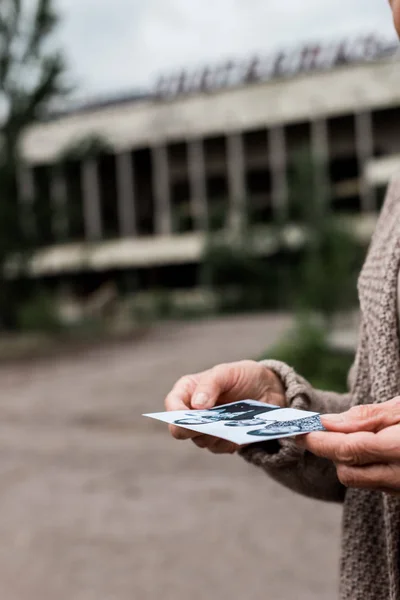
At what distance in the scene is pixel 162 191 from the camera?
31875 mm

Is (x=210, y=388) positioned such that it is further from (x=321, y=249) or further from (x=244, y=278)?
(x=244, y=278)

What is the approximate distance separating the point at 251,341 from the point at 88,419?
634 centimetres

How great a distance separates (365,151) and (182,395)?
28.3 metres

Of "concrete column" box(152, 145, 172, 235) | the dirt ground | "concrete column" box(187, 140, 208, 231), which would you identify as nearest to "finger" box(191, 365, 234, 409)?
the dirt ground

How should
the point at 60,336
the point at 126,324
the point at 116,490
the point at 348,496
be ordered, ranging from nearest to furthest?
the point at 348,496
the point at 116,490
the point at 60,336
the point at 126,324

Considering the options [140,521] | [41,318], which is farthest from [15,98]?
[140,521]

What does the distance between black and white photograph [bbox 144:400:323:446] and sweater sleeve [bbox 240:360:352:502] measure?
14 centimetres

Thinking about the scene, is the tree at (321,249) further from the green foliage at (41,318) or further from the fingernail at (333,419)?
the fingernail at (333,419)

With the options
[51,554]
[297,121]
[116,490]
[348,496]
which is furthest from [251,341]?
[297,121]

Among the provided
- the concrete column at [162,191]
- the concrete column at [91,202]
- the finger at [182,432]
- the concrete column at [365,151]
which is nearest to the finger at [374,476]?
the finger at [182,432]

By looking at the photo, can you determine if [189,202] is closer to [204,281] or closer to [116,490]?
[204,281]

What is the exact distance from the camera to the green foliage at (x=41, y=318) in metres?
18.7

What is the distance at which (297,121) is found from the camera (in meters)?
28.7

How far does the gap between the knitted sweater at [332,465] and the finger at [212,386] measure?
122 mm
